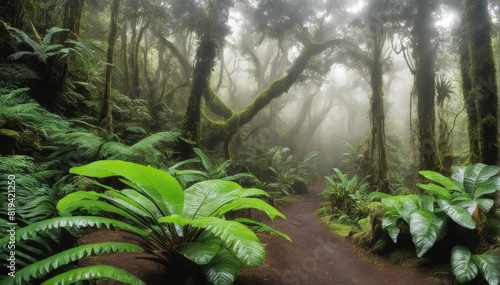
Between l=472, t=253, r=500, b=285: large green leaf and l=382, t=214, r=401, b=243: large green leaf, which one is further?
l=382, t=214, r=401, b=243: large green leaf

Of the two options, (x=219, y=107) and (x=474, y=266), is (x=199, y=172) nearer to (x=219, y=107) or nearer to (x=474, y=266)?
(x=474, y=266)

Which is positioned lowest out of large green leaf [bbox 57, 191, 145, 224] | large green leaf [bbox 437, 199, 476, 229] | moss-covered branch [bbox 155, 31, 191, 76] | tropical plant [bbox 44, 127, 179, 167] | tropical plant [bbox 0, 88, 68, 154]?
large green leaf [bbox 437, 199, 476, 229]

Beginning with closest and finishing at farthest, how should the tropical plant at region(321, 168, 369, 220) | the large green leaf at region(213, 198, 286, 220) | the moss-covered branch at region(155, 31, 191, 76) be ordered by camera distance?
the large green leaf at region(213, 198, 286, 220) → the tropical plant at region(321, 168, 369, 220) → the moss-covered branch at region(155, 31, 191, 76)

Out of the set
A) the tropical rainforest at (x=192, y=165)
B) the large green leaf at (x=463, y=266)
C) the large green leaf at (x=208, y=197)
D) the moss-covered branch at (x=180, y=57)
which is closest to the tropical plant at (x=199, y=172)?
the tropical rainforest at (x=192, y=165)

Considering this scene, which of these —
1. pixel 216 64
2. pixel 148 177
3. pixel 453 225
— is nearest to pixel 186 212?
pixel 148 177

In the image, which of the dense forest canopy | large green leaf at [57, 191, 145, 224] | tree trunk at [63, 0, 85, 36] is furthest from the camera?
tree trunk at [63, 0, 85, 36]

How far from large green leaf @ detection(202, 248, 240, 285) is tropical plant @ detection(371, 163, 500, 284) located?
2.09m

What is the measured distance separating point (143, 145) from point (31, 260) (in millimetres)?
3191

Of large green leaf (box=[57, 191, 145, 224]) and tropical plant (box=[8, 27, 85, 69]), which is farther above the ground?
tropical plant (box=[8, 27, 85, 69])

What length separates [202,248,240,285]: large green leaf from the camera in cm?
176

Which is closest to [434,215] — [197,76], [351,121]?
[197,76]

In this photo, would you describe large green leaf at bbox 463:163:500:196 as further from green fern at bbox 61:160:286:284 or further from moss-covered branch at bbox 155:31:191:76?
moss-covered branch at bbox 155:31:191:76

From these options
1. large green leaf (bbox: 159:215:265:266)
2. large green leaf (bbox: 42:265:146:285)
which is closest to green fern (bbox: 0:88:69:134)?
large green leaf (bbox: 42:265:146:285)

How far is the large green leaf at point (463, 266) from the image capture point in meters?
2.44
